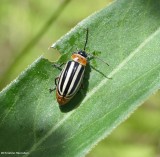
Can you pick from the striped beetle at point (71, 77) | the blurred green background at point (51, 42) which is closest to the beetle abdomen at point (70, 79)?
the striped beetle at point (71, 77)

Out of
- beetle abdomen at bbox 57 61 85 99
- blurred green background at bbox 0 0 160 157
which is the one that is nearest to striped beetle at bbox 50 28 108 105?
beetle abdomen at bbox 57 61 85 99

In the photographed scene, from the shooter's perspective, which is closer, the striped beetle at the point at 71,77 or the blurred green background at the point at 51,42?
the striped beetle at the point at 71,77

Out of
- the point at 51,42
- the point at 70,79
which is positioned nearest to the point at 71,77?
the point at 70,79

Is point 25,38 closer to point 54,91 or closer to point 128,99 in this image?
point 54,91

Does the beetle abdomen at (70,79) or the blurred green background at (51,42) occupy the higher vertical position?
the beetle abdomen at (70,79)

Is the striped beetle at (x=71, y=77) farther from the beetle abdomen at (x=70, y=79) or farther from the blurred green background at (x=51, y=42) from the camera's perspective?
the blurred green background at (x=51, y=42)

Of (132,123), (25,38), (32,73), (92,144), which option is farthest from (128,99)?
(25,38)

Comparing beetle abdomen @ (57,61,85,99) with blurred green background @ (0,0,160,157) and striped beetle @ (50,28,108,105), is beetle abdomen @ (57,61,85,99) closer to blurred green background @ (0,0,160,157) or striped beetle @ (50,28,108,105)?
striped beetle @ (50,28,108,105)
